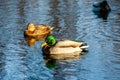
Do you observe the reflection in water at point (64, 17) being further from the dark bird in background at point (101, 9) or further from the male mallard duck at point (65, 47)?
the male mallard duck at point (65, 47)

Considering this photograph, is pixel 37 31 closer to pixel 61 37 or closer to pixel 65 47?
pixel 61 37

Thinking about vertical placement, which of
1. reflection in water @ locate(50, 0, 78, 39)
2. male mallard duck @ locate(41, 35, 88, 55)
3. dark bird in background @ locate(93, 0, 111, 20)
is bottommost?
dark bird in background @ locate(93, 0, 111, 20)

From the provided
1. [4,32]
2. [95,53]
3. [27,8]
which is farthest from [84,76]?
[27,8]

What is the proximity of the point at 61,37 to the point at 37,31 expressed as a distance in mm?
2145

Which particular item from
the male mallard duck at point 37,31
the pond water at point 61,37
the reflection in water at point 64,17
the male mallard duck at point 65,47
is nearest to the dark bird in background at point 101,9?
the pond water at point 61,37

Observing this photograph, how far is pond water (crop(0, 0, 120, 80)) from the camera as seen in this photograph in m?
16.1

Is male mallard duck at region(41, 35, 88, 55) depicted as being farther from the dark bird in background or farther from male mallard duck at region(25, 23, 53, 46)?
the dark bird in background

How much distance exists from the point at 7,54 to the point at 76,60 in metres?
2.96

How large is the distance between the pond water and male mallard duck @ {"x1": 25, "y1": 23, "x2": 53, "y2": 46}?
38cm

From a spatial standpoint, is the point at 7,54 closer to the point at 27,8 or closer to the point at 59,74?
the point at 59,74

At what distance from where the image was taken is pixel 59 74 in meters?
15.9

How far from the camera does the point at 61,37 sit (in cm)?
2148

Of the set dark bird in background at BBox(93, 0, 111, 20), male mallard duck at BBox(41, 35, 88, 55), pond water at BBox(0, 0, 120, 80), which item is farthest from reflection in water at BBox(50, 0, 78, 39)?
male mallard duck at BBox(41, 35, 88, 55)

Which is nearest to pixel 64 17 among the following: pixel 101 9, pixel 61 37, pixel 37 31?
pixel 37 31
